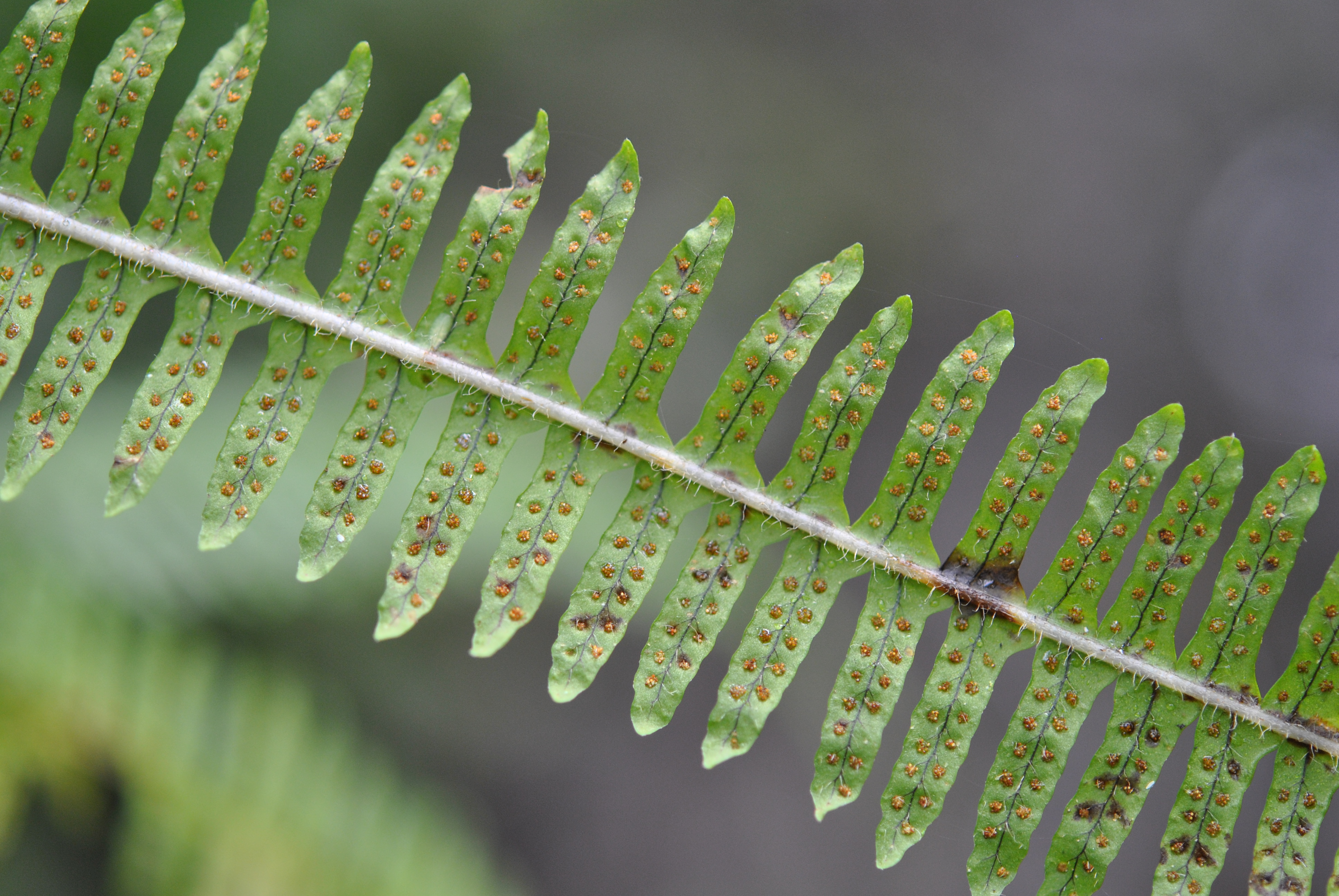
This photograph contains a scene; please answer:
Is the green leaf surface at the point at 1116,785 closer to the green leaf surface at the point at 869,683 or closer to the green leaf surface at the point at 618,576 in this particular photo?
the green leaf surface at the point at 869,683

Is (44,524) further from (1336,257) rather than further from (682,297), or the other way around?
(1336,257)

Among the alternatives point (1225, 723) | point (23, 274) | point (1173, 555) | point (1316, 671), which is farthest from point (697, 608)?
point (23, 274)

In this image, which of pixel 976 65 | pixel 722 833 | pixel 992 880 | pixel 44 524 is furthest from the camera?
pixel 722 833

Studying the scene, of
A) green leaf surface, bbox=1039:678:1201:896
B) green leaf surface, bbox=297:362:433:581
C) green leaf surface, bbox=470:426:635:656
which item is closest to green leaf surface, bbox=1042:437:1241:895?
green leaf surface, bbox=1039:678:1201:896

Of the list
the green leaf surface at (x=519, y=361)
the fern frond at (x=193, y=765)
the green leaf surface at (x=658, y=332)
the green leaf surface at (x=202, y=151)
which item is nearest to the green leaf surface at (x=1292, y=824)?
the green leaf surface at (x=658, y=332)

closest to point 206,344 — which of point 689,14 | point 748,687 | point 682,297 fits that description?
point 682,297
